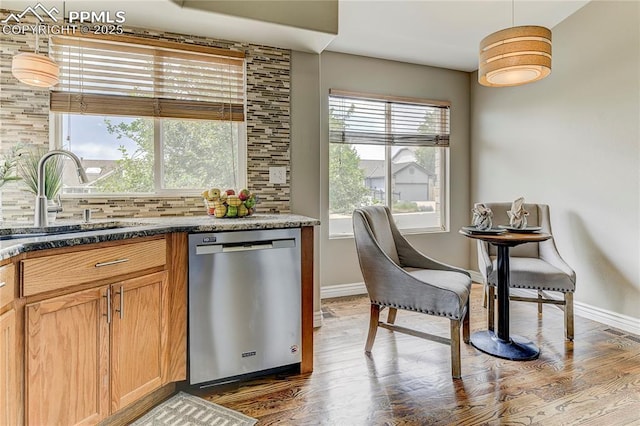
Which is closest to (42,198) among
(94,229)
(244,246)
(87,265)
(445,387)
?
(94,229)

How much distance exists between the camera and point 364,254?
239 centimetres

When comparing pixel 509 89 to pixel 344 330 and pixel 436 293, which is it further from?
pixel 344 330

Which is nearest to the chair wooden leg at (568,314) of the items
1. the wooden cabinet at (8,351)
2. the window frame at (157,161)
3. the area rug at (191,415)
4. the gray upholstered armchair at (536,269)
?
the gray upholstered armchair at (536,269)

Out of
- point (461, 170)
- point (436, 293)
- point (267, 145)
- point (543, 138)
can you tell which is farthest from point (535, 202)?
point (267, 145)

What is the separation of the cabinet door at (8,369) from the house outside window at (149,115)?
136 centimetres

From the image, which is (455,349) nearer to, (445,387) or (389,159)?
(445,387)

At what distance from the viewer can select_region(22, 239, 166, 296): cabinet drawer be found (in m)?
1.36

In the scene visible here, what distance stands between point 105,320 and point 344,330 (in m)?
1.80

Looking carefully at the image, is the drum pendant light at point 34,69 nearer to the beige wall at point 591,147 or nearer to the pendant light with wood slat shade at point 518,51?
the pendant light with wood slat shade at point 518,51

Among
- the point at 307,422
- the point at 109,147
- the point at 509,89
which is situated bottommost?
the point at 307,422

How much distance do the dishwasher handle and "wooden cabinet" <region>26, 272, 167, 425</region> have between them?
245 mm

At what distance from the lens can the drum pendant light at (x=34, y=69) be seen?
1.92 m

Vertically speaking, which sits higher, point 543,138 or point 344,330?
point 543,138

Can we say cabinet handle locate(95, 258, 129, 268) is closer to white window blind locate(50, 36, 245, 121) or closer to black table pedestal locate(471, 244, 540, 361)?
white window blind locate(50, 36, 245, 121)
